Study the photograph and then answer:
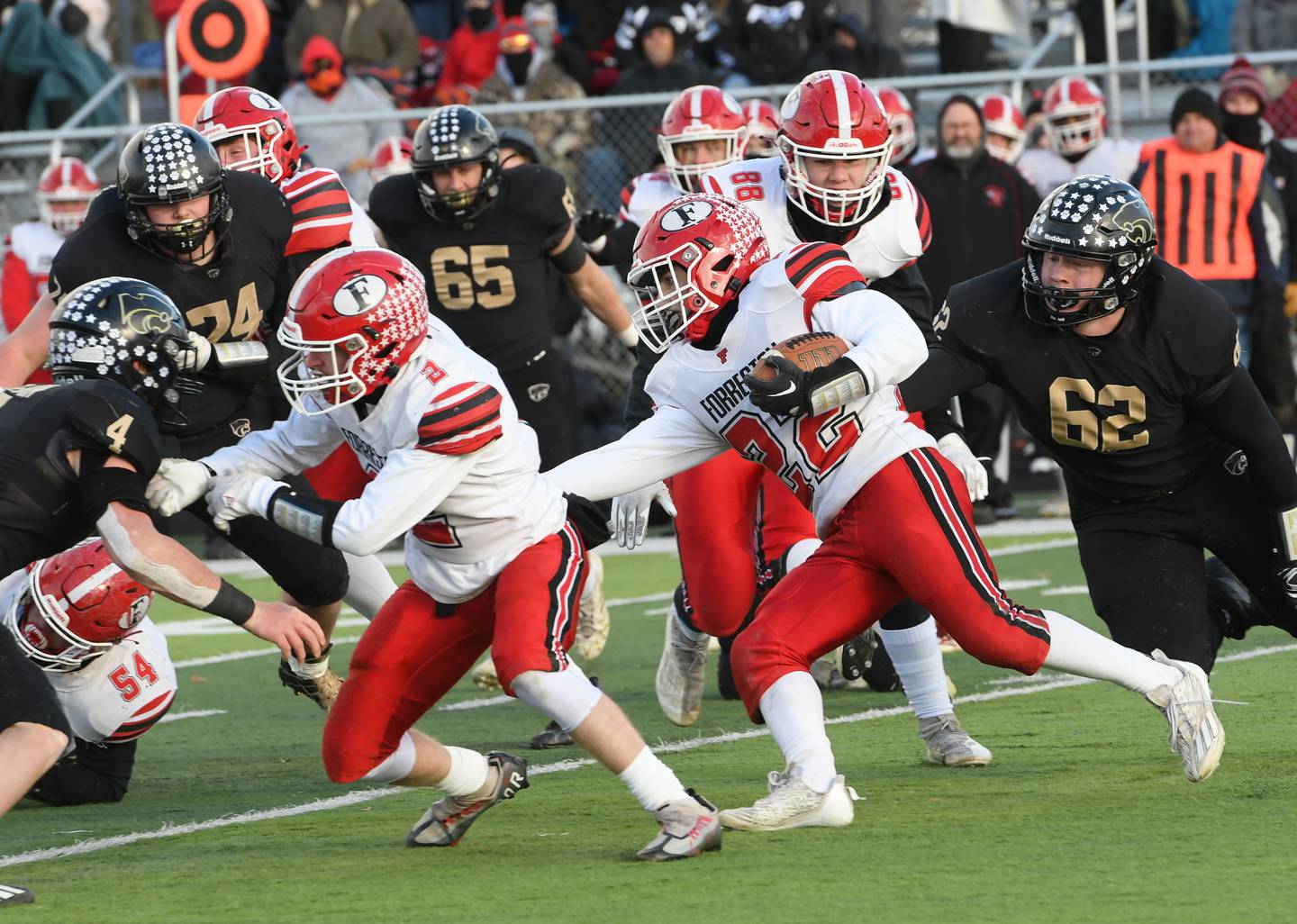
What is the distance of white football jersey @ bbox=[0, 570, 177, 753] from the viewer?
17.3 feet

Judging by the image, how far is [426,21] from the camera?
13.8 metres

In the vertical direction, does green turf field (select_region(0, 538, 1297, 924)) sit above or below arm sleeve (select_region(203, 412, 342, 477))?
below

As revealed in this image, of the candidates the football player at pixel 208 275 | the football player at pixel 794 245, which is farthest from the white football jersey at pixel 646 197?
the football player at pixel 208 275

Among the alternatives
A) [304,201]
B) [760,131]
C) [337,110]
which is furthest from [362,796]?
[337,110]

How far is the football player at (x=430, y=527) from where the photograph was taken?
4211mm

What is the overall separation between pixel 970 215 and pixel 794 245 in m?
4.47

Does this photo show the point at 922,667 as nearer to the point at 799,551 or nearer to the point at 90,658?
the point at 799,551

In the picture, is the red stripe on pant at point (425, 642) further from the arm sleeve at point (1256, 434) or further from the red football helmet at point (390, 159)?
the red football helmet at point (390, 159)

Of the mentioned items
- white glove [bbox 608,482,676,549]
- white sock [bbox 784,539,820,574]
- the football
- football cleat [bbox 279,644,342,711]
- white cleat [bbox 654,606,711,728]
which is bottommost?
white cleat [bbox 654,606,711,728]

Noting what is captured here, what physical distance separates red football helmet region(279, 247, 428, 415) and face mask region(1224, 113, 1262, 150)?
7.32m

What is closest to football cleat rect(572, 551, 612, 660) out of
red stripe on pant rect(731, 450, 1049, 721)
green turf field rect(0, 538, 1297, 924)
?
green turf field rect(0, 538, 1297, 924)

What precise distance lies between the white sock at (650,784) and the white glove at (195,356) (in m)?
1.48

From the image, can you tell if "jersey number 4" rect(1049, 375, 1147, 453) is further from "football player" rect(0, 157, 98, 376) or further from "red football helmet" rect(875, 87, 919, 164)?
"football player" rect(0, 157, 98, 376)

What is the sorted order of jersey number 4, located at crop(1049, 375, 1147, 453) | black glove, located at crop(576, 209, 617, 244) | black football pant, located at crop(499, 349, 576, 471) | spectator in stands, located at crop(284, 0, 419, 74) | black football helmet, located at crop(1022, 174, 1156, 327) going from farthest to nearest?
spectator in stands, located at crop(284, 0, 419, 74) < black glove, located at crop(576, 209, 617, 244) < black football pant, located at crop(499, 349, 576, 471) < jersey number 4, located at crop(1049, 375, 1147, 453) < black football helmet, located at crop(1022, 174, 1156, 327)
